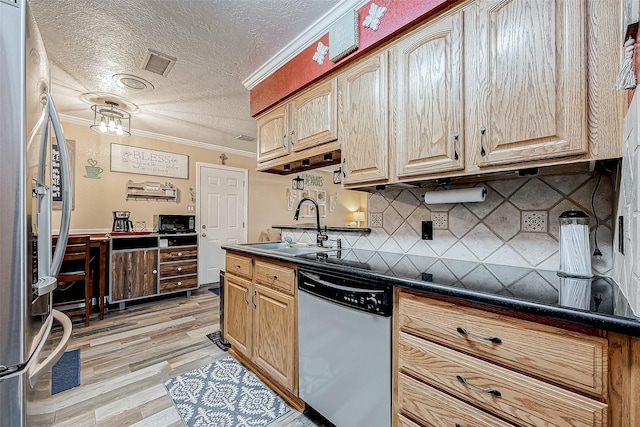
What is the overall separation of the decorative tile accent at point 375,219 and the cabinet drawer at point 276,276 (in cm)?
71

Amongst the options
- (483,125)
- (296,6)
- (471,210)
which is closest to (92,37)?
(296,6)

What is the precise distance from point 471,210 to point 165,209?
421cm

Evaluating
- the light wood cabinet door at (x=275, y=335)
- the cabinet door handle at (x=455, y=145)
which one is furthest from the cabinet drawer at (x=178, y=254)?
the cabinet door handle at (x=455, y=145)

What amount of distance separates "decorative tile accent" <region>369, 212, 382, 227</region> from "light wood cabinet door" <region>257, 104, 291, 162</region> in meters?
0.82

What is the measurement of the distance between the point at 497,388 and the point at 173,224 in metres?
4.04

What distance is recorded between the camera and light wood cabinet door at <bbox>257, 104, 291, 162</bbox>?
215 cm

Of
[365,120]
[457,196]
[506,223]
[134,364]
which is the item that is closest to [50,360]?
[134,364]

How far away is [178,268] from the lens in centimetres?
370

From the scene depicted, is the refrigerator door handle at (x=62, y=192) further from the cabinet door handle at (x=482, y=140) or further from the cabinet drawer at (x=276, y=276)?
the cabinet door handle at (x=482, y=140)

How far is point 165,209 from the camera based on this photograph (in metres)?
4.18

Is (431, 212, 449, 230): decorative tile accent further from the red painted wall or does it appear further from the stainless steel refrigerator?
the stainless steel refrigerator

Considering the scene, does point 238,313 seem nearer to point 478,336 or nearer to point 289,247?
point 289,247

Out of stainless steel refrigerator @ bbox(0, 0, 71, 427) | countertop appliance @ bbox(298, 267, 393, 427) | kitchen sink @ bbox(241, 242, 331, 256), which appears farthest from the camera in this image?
kitchen sink @ bbox(241, 242, 331, 256)

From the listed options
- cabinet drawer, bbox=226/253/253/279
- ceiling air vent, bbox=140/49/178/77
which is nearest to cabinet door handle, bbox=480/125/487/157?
cabinet drawer, bbox=226/253/253/279
